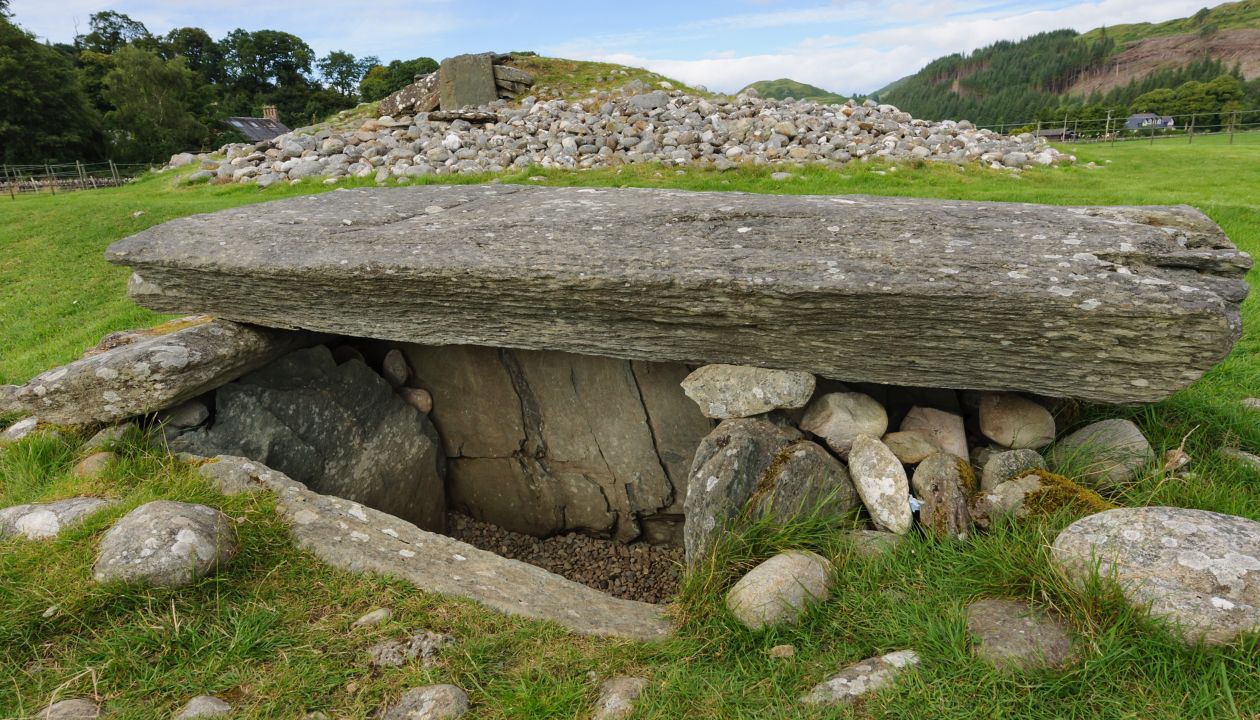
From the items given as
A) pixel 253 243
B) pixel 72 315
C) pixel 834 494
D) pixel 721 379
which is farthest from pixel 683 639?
pixel 72 315

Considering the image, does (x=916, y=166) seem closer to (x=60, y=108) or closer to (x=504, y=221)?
(x=504, y=221)

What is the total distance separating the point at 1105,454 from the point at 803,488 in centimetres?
178

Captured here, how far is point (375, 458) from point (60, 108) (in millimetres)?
47218

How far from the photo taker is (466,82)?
19000mm

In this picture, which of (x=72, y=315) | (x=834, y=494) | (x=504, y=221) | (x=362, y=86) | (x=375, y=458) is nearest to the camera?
(x=834, y=494)

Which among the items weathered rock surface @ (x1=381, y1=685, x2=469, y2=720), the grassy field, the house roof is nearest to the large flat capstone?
the grassy field

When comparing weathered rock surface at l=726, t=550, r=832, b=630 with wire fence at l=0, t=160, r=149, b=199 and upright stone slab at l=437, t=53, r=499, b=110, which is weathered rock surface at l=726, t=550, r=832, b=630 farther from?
wire fence at l=0, t=160, r=149, b=199

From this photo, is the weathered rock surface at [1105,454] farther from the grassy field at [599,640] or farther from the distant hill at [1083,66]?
the distant hill at [1083,66]

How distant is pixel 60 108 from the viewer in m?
39.5

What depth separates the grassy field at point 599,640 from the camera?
2838 millimetres

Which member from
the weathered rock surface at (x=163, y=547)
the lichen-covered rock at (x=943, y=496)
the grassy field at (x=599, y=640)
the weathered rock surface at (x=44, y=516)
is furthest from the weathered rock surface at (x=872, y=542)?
the weathered rock surface at (x=44, y=516)

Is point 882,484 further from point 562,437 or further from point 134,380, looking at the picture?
point 134,380

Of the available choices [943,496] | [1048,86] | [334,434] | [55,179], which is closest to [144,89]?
[55,179]

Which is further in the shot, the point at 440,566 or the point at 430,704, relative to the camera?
the point at 440,566
